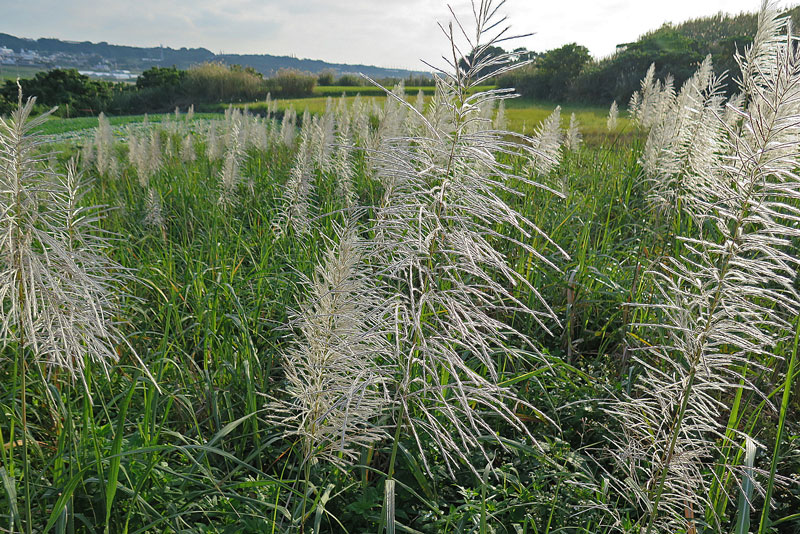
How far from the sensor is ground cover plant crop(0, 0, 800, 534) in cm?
132

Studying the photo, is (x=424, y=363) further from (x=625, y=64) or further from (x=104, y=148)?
(x=625, y=64)

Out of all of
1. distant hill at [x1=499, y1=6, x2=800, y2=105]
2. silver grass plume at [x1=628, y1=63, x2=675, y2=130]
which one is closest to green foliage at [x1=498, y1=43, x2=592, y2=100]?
distant hill at [x1=499, y1=6, x2=800, y2=105]

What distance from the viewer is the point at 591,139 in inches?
421

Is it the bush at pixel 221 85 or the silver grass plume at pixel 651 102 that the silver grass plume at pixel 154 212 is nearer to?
the silver grass plume at pixel 651 102

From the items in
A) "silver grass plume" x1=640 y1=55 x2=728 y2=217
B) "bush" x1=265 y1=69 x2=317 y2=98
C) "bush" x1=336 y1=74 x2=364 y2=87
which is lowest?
"silver grass plume" x1=640 y1=55 x2=728 y2=217

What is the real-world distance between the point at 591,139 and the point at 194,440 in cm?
1061

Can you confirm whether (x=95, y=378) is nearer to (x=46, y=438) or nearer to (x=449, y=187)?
(x=46, y=438)

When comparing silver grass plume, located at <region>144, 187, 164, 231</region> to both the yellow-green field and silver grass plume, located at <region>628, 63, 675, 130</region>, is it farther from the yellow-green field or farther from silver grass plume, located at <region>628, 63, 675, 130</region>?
silver grass plume, located at <region>628, 63, 675, 130</region>

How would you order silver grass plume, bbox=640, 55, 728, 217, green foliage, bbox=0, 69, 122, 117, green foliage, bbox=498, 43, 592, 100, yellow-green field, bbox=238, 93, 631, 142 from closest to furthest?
silver grass plume, bbox=640, 55, 728, 217 → yellow-green field, bbox=238, 93, 631, 142 → green foliage, bbox=498, 43, 592, 100 → green foliage, bbox=0, 69, 122, 117

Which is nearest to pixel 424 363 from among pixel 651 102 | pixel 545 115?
pixel 651 102

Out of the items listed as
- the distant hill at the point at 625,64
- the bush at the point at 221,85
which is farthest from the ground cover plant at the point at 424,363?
the bush at the point at 221,85

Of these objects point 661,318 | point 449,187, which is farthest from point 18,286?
point 661,318

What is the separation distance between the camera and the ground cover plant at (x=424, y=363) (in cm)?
132

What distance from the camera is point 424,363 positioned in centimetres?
129
